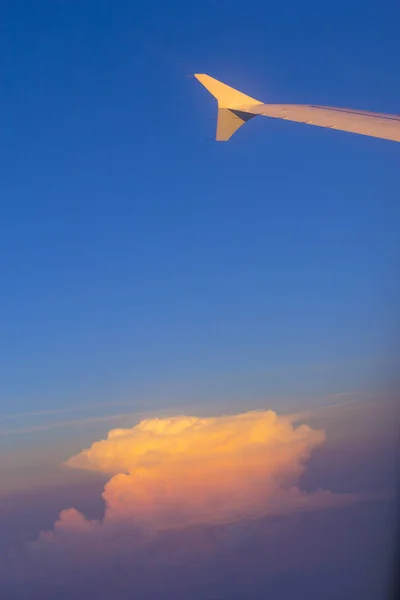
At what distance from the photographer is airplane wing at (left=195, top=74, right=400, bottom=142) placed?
2.52 m

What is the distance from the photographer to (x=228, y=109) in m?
2.99

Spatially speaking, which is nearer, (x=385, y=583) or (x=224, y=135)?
(x=224, y=135)

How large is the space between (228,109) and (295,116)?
39 cm

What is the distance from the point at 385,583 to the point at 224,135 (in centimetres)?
502

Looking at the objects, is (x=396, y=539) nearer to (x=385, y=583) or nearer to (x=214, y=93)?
(x=385, y=583)

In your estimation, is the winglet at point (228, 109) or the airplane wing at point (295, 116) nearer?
the airplane wing at point (295, 116)

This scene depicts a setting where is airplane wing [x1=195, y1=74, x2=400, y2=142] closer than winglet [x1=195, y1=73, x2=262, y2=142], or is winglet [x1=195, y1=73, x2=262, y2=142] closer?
airplane wing [x1=195, y1=74, x2=400, y2=142]

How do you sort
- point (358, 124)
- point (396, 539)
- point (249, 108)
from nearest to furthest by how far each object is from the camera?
point (358, 124) → point (249, 108) → point (396, 539)

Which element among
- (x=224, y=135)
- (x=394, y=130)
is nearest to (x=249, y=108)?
(x=224, y=135)

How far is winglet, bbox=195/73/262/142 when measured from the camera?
2.97m

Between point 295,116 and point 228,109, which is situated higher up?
point 228,109

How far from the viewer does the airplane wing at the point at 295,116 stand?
99.2 inches

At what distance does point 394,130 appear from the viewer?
2381 millimetres

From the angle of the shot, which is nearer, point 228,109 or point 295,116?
point 295,116
